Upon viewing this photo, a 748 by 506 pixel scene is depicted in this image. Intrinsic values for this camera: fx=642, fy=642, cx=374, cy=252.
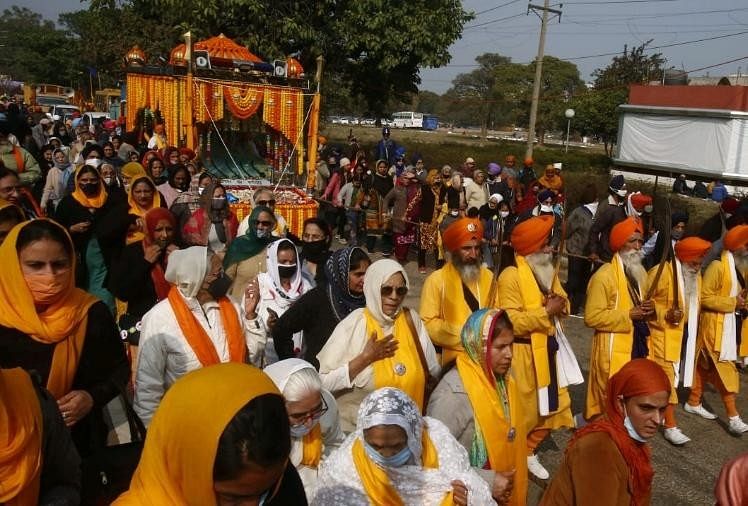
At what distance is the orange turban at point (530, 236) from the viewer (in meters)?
4.39

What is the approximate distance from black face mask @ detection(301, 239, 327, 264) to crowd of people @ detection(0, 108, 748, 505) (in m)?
0.01

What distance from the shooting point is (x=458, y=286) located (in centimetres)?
406

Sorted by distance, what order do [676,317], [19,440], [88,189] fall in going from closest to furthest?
[19,440], [676,317], [88,189]

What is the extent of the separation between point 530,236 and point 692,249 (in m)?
1.59

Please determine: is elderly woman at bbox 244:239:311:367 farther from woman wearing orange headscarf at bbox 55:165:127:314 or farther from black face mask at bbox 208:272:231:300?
woman wearing orange headscarf at bbox 55:165:127:314

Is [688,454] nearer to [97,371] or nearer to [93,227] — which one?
[97,371]

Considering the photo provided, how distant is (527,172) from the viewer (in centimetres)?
1373

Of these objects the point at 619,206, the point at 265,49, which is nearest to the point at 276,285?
the point at 619,206

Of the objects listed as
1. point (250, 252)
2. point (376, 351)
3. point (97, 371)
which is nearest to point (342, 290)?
point (376, 351)

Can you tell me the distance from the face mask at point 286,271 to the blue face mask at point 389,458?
2.29 metres

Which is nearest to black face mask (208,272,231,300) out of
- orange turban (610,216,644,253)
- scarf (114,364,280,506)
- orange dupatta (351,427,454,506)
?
orange dupatta (351,427,454,506)

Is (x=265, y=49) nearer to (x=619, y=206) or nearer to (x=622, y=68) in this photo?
(x=619, y=206)

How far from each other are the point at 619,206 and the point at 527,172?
5718mm

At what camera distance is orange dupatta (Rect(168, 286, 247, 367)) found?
2.99 metres
